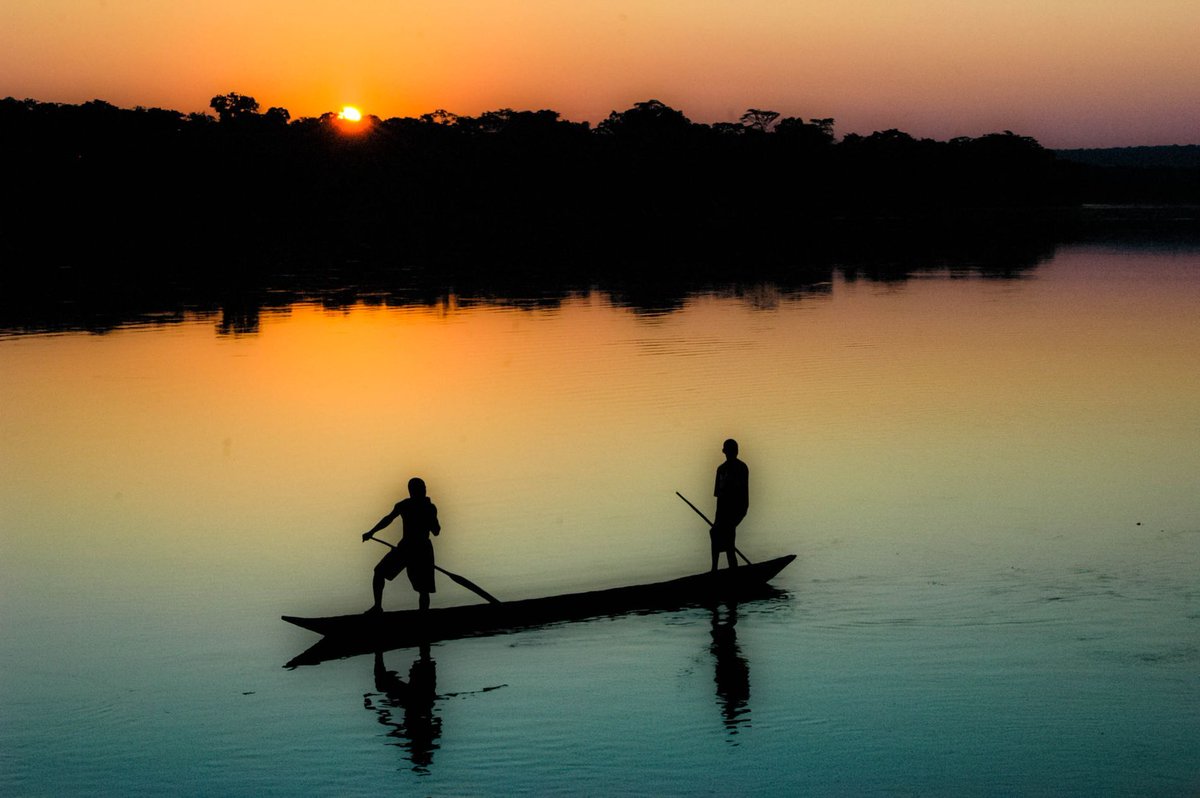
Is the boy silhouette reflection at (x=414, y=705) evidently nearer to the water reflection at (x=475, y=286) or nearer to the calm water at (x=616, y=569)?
the calm water at (x=616, y=569)

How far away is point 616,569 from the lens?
Result: 20.2m

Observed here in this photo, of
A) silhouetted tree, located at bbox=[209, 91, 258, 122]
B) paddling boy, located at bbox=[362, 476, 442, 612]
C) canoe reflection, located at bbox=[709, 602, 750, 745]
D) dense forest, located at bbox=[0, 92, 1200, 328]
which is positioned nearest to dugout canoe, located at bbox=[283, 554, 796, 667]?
paddling boy, located at bbox=[362, 476, 442, 612]

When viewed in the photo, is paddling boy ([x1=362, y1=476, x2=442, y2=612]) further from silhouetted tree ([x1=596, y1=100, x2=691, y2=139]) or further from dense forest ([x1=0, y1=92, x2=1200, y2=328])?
silhouetted tree ([x1=596, y1=100, x2=691, y2=139])

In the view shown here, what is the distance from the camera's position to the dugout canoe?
650 inches

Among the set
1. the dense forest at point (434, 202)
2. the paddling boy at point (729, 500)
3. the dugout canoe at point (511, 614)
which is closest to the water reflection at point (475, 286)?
the dense forest at point (434, 202)

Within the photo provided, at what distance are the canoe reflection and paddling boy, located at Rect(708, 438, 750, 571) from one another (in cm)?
99

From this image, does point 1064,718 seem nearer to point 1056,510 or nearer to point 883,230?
point 1056,510

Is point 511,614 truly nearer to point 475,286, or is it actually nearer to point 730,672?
point 730,672

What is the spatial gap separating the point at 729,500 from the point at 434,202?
132241 millimetres

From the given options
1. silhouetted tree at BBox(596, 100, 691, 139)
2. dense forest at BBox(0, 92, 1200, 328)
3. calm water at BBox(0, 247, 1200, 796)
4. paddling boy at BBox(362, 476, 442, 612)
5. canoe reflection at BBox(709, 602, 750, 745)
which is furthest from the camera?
silhouetted tree at BBox(596, 100, 691, 139)

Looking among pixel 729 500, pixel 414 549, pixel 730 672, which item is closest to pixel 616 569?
pixel 729 500

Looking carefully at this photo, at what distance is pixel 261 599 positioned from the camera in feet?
62.2

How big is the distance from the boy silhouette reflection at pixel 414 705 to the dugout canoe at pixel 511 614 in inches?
10.1

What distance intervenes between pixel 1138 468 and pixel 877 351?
18.1 m
